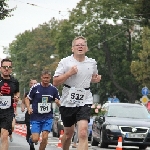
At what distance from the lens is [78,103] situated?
11781 millimetres

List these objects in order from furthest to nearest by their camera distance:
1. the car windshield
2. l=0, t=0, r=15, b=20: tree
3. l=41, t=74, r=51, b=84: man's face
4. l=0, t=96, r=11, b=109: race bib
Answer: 1. l=0, t=0, r=15, b=20: tree
2. the car windshield
3. l=41, t=74, r=51, b=84: man's face
4. l=0, t=96, r=11, b=109: race bib

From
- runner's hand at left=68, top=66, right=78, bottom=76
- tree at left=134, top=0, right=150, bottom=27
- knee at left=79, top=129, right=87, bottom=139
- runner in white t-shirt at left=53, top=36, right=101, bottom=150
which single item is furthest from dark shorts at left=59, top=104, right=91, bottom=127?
tree at left=134, top=0, right=150, bottom=27

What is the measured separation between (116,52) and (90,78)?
215ft

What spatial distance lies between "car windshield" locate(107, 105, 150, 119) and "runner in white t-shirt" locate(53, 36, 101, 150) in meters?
10.8

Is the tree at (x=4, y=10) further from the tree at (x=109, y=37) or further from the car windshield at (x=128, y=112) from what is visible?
the tree at (x=109, y=37)

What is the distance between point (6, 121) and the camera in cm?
1373

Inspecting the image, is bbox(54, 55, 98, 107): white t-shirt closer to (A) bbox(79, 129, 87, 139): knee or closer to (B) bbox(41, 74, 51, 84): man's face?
(A) bbox(79, 129, 87, 139): knee

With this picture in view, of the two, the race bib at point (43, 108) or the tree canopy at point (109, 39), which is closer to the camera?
the race bib at point (43, 108)

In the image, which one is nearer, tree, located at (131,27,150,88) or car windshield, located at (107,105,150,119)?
car windshield, located at (107,105,150,119)

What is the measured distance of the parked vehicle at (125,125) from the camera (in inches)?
845

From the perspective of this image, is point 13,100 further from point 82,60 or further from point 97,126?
point 97,126

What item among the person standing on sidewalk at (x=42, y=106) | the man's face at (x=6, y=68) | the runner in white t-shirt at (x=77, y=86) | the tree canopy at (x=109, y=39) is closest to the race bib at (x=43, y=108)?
the person standing on sidewalk at (x=42, y=106)

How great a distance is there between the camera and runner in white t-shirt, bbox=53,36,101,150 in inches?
453

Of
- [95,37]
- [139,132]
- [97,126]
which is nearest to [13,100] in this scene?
[139,132]
